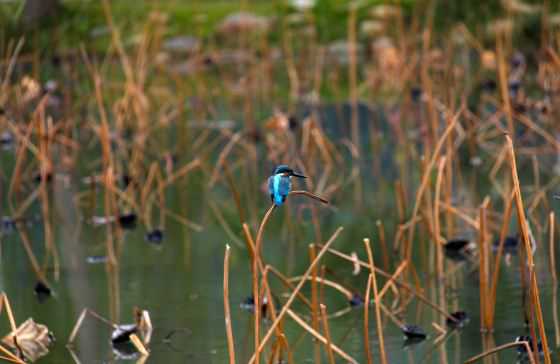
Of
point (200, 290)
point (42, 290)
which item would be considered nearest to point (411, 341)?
point (200, 290)

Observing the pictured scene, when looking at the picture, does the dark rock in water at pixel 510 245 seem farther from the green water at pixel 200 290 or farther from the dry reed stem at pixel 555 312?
the dry reed stem at pixel 555 312

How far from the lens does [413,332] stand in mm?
2941

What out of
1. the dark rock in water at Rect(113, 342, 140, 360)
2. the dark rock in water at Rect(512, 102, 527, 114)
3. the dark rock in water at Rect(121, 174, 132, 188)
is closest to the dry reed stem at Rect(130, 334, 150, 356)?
the dark rock in water at Rect(113, 342, 140, 360)

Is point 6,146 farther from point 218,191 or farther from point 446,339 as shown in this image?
point 446,339

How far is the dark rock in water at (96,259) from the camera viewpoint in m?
3.99

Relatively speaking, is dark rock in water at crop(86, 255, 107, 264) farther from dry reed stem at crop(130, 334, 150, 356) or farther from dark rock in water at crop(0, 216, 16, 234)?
dry reed stem at crop(130, 334, 150, 356)

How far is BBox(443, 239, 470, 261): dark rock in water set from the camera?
3818 mm

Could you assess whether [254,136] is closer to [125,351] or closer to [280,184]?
[125,351]

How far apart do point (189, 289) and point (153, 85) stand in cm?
503

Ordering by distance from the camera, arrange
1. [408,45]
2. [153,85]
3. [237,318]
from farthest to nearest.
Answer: [153,85], [408,45], [237,318]

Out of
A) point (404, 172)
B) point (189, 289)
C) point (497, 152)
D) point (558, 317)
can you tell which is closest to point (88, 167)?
point (404, 172)

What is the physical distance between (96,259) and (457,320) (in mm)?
1418

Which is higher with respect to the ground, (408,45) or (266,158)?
(408,45)

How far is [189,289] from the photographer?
3.59 m
